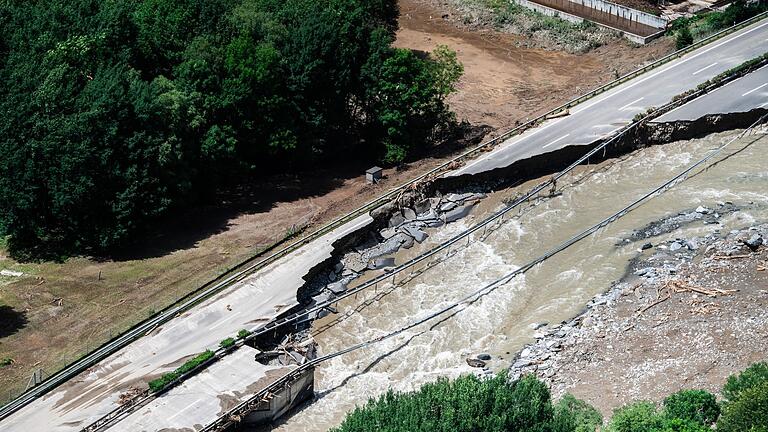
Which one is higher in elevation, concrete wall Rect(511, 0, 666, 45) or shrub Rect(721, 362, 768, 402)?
concrete wall Rect(511, 0, 666, 45)

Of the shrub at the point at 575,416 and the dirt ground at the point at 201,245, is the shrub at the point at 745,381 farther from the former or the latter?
the dirt ground at the point at 201,245

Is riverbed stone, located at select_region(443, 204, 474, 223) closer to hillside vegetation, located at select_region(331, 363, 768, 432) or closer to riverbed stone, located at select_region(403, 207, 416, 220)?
riverbed stone, located at select_region(403, 207, 416, 220)

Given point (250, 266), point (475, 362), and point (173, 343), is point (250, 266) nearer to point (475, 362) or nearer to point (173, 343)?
point (173, 343)

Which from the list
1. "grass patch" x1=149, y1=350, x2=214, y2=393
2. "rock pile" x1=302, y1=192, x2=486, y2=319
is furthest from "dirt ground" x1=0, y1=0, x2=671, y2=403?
"grass patch" x1=149, y1=350, x2=214, y2=393

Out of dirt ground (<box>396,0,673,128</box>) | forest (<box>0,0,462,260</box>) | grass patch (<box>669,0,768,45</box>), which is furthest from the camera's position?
grass patch (<box>669,0,768,45</box>)

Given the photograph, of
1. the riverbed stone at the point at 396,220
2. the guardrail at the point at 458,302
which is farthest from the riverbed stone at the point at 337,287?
the riverbed stone at the point at 396,220

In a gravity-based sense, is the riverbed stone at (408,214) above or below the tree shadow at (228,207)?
below

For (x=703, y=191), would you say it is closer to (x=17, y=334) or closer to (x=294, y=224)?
(x=294, y=224)
